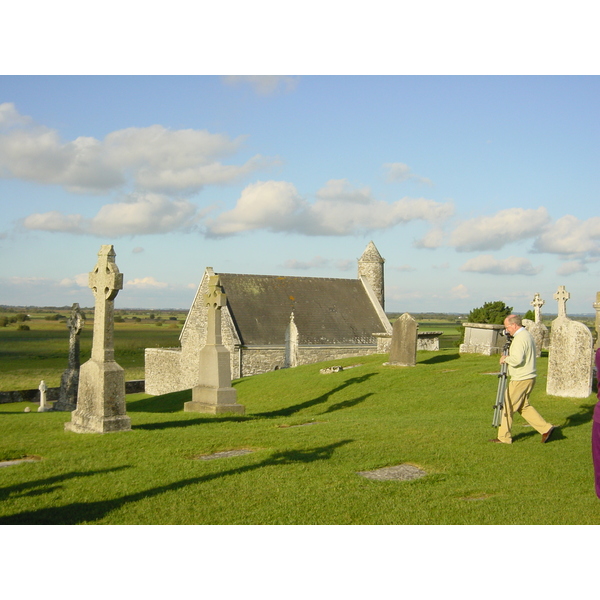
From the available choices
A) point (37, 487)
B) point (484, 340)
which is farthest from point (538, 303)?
point (37, 487)

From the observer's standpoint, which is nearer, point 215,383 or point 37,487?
point 37,487

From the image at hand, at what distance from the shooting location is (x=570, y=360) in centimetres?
1449

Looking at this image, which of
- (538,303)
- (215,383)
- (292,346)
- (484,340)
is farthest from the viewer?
(292,346)

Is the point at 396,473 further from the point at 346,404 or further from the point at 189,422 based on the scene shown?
the point at 346,404

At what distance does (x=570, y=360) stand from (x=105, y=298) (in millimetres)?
10766

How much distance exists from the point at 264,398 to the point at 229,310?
52.1 ft

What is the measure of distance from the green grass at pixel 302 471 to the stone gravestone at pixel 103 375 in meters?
0.33

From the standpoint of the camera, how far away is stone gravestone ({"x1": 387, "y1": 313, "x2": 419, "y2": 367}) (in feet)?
70.7

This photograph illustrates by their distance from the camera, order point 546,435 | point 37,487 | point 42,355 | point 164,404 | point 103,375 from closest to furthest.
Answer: point 37,487
point 546,435
point 103,375
point 164,404
point 42,355

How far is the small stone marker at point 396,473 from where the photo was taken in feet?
25.5

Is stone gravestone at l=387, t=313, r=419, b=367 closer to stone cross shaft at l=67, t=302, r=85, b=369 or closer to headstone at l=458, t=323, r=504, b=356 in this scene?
headstone at l=458, t=323, r=504, b=356

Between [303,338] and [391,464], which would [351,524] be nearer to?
[391,464]

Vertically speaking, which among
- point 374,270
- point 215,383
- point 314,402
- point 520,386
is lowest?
point 314,402

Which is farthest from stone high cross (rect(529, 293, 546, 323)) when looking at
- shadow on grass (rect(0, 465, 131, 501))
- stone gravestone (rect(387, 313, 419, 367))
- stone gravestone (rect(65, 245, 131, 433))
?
shadow on grass (rect(0, 465, 131, 501))
